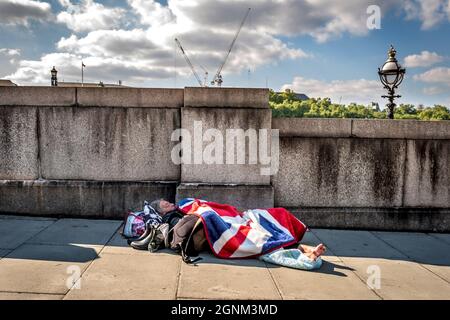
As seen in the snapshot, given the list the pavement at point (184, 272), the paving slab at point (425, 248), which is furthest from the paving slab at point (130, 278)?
the paving slab at point (425, 248)

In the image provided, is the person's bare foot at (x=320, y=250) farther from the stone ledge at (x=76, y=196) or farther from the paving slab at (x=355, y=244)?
the stone ledge at (x=76, y=196)

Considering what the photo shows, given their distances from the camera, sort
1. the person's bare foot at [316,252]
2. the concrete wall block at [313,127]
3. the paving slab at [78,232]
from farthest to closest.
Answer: the concrete wall block at [313,127] → the paving slab at [78,232] → the person's bare foot at [316,252]

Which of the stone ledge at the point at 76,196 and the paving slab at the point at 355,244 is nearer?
the paving slab at the point at 355,244

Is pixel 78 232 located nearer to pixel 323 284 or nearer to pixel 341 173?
pixel 323 284

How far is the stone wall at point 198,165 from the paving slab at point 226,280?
1.55m

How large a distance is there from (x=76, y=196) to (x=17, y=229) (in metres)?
0.94

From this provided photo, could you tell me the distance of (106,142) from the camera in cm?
532

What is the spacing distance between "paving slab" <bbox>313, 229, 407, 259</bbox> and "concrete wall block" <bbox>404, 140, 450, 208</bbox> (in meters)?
1.07

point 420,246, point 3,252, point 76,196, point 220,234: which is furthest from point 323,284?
point 76,196

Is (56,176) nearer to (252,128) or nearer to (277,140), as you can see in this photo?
(252,128)

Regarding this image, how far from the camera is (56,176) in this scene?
5.36 metres

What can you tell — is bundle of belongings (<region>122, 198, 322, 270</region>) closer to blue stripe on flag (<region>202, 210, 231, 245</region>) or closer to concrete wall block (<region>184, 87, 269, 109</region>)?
blue stripe on flag (<region>202, 210, 231, 245</region>)

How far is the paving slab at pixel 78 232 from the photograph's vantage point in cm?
421
